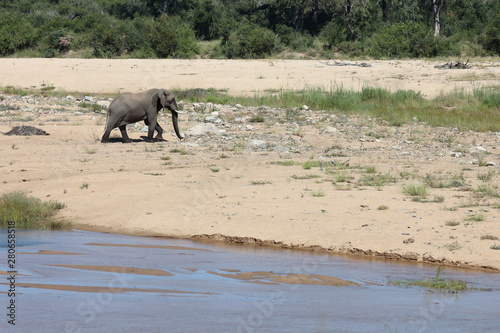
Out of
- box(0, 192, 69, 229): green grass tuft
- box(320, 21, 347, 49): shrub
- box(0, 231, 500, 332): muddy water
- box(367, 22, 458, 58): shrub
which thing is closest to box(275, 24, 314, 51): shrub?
box(320, 21, 347, 49): shrub

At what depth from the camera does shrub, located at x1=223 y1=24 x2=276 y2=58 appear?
37.0 metres

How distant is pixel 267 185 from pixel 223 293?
5162mm

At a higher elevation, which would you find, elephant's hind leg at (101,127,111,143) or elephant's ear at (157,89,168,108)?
elephant's ear at (157,89,168,108)

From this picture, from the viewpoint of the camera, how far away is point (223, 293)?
260 inches

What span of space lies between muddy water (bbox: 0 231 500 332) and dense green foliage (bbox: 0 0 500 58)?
2749cm

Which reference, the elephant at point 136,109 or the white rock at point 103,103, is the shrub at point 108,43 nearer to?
the white rock at point 103,103

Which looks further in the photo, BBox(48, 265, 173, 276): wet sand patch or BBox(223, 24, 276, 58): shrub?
BBox(223, 24, 276, 58): shrub

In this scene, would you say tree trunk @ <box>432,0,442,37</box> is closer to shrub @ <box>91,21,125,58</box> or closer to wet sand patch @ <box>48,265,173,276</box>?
shrub @ <box>91,21,125,58</box>

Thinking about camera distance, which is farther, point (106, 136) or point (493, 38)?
point (493, 38)

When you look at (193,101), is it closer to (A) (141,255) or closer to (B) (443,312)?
(A) (141,255)

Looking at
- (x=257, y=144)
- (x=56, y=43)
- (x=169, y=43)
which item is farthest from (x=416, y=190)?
(x=56, y=43)

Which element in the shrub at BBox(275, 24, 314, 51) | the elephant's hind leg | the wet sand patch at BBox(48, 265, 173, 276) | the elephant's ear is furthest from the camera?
the shrub at BBox(275, 24, 314, 51)

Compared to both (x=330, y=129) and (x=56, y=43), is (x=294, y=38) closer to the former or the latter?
(x=56, y=43)

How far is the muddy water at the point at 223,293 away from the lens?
564cm
